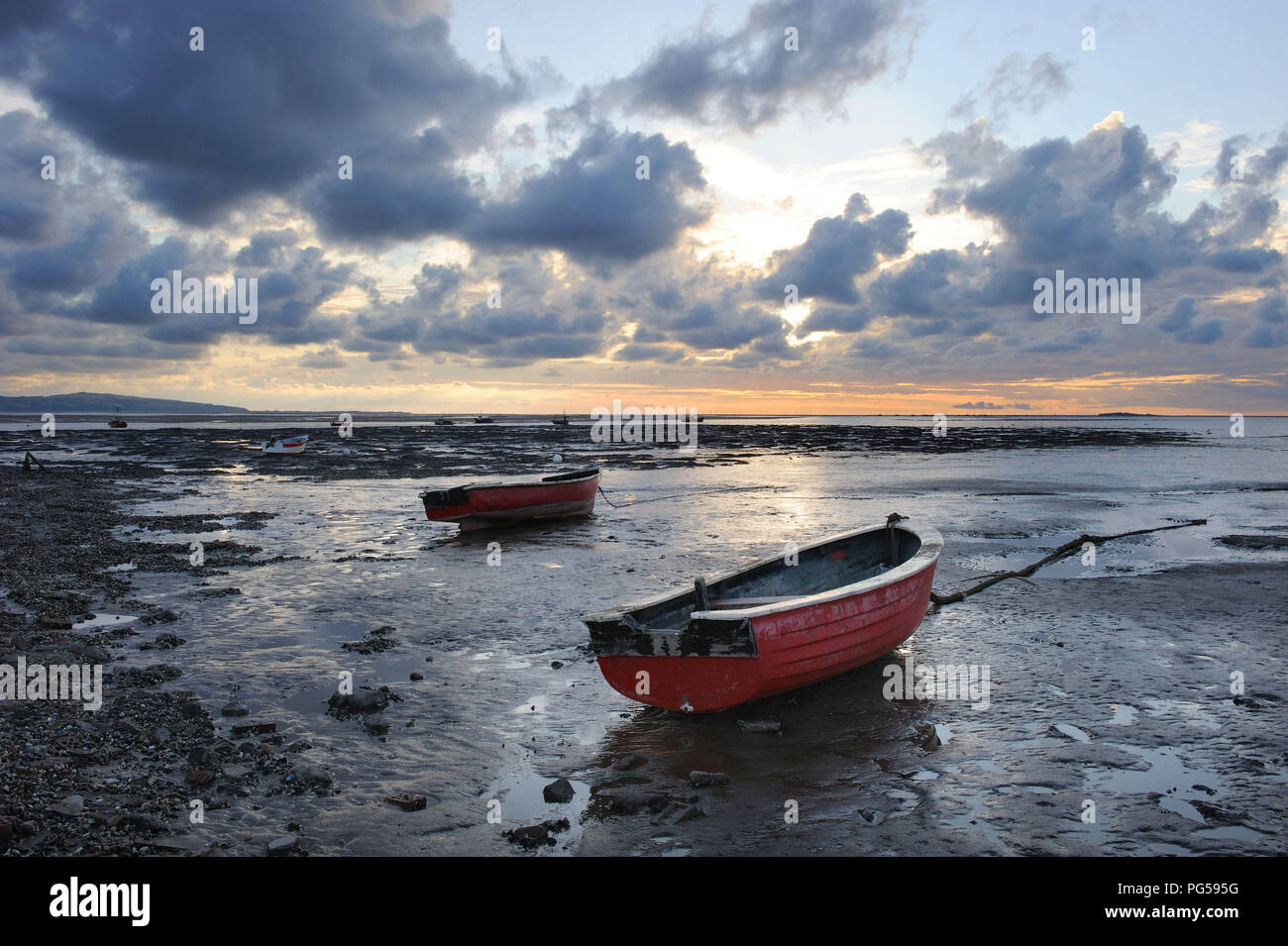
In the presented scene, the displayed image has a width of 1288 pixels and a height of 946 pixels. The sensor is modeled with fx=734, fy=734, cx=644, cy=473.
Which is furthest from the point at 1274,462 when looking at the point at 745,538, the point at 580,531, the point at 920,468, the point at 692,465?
the point at 580,531

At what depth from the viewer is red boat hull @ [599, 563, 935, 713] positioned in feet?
23.3

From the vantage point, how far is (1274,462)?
46.2 m

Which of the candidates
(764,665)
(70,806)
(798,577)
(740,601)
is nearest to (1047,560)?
(798,577)

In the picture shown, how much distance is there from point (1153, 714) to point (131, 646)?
11684 mm

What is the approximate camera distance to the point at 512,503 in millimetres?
19703

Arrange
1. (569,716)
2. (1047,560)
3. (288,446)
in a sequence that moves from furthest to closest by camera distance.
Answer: (288,446)
(1047,560)
(569,716)

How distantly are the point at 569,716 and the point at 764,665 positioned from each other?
81.7 inches

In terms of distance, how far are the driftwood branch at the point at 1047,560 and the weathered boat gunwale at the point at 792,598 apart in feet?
6.31

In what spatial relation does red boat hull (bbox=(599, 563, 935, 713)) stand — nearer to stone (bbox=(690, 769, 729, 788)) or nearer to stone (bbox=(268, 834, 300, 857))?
stone (bbox=(690, 769, 729, 788))

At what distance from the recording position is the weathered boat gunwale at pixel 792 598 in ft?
23.1

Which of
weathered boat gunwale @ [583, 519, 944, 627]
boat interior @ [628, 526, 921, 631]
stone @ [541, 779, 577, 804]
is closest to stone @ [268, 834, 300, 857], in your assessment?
stone @ [541, 779, 577, 804]

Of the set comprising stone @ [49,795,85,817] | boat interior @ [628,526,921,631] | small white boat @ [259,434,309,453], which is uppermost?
small white boat @ [259,434,309,453]

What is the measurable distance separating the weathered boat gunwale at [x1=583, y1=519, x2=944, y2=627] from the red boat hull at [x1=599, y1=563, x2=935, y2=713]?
0.24ft

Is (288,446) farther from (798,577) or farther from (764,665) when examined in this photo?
(764,665)
